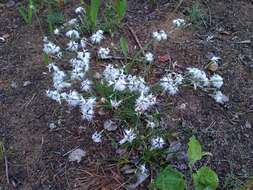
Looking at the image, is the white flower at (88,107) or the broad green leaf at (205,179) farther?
the white flower at (88,107)

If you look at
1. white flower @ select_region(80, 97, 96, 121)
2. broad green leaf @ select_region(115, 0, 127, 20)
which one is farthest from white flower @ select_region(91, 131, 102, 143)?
broad green leaf @ select_region(115, 0, 127, 20)

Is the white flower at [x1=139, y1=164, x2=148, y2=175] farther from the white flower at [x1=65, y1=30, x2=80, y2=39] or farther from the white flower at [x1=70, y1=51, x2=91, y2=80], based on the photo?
the white flower at [x1=65, y1=30, x2=80, y2=39]

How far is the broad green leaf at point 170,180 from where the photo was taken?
2193 millimetres

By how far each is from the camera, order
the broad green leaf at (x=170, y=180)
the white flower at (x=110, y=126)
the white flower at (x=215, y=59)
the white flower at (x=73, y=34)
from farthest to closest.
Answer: the white flower at (x=73, y=34) < the white flower at (x=215, y=59) < the white flower at (x=110, y=126) < the broad green leaf at (x=170, y=180)

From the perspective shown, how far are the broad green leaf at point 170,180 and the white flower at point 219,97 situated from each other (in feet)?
2.05

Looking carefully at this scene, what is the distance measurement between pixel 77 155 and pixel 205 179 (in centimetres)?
74

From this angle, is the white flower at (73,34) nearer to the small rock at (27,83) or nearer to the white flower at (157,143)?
the small rock at (27,83)

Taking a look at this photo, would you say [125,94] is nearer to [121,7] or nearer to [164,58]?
[164,58]

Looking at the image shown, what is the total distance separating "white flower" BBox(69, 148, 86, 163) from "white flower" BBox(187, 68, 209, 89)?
2.39 feet

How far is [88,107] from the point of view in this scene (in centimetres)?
246

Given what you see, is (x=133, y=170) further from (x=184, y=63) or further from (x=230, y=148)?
(x=184, y=63)

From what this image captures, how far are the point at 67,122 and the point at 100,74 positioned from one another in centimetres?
38

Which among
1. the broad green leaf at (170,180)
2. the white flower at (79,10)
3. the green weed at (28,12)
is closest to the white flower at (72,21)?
the white flower at (79,10)

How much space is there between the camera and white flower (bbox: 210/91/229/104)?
266cm
